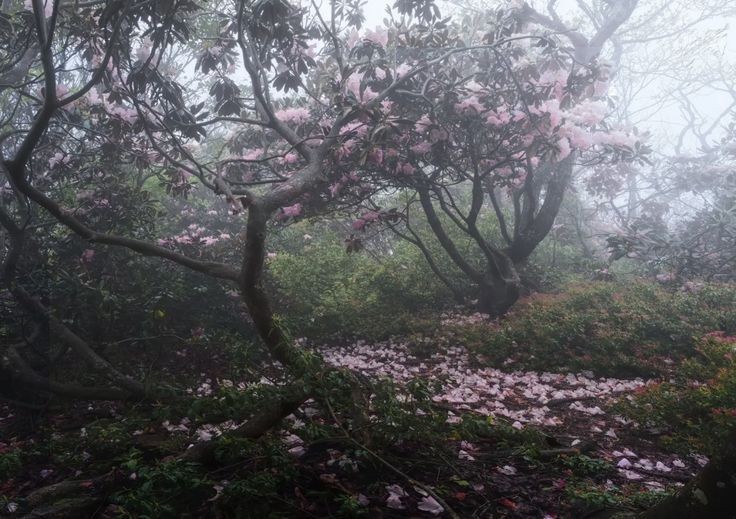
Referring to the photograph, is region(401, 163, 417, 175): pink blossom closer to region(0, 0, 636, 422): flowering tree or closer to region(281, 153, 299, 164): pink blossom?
region(0, 0, 636, 422): flowering tree

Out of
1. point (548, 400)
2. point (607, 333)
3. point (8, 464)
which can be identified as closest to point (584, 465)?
point (548, 400)

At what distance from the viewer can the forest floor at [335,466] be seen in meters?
2.07

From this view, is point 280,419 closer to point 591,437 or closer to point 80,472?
point 80,472

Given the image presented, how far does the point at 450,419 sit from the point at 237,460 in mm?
1862

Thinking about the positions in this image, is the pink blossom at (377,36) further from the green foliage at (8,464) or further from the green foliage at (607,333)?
the green foliage at (8,464)

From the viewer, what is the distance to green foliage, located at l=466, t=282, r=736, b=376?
520cm

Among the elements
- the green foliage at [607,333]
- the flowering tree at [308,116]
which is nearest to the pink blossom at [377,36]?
the flowering tree at [308,116]

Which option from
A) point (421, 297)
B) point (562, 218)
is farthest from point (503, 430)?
point (562, 218)

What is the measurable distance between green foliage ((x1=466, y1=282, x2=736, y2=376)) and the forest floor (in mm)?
1436

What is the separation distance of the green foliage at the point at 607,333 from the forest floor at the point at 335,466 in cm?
144

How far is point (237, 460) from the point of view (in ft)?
7.90

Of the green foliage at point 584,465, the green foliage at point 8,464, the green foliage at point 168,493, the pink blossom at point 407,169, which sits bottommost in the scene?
the green foliage at point 584,465

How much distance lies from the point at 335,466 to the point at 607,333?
4.11 m

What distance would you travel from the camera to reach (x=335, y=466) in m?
2.58
